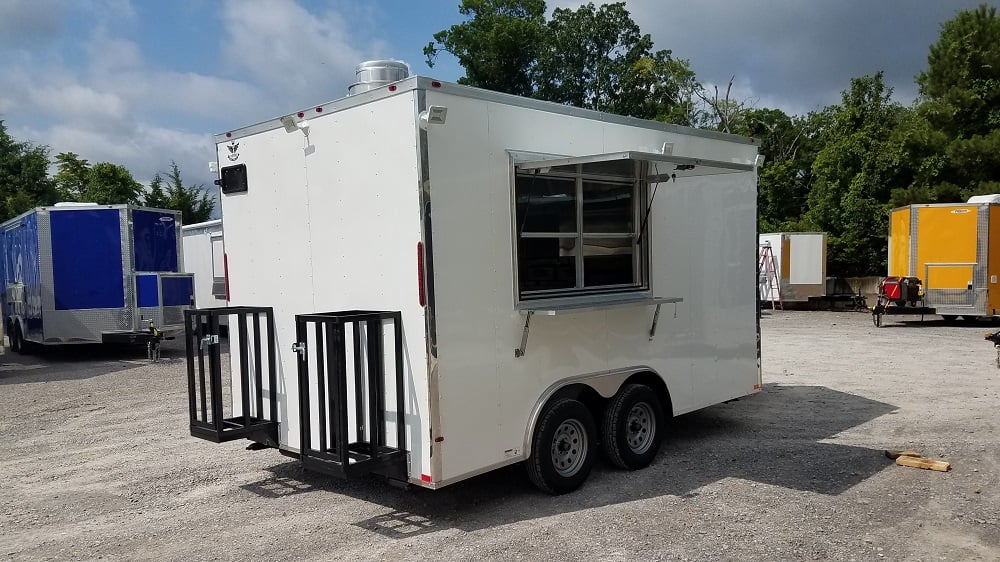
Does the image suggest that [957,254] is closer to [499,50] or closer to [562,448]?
[562,448]

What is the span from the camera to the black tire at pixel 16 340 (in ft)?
53.3

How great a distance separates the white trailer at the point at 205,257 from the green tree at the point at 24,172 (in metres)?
21.2

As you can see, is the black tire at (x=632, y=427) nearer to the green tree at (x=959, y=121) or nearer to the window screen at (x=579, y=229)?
the window screen at (x=579, y=229)

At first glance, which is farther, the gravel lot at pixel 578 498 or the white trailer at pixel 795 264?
the white trailer at pixel 795 264

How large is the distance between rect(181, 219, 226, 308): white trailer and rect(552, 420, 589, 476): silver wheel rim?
41.2 feet

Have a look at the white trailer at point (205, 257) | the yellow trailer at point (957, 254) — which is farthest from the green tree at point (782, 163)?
the white trailer at point (205, 257)

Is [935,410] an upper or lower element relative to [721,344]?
lower

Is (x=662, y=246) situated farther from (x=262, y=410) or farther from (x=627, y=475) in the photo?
(x=262, y=410)

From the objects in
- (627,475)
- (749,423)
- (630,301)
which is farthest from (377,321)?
(749,423)

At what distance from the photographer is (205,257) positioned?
57.3 feet

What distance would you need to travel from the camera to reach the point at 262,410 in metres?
5.67

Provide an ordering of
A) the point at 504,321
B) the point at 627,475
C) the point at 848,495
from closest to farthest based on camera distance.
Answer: the point at 504,321 < the point at 848,495 < the point at 627,475

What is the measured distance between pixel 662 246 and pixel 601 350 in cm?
116

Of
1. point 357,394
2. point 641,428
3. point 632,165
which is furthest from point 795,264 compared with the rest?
point 357,394
